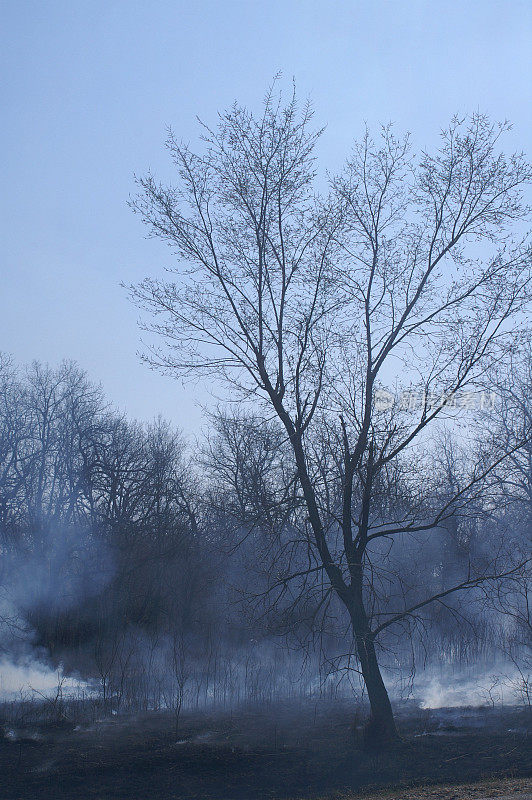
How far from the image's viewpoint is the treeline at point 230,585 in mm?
11508

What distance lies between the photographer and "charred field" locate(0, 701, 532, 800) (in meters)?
9.06

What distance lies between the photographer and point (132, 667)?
55.4ft

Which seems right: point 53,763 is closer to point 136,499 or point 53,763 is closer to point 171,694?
point 171,694

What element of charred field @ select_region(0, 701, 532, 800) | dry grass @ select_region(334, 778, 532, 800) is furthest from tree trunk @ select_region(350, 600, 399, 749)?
dry grass @ select_region(334, 778, 532, 800)

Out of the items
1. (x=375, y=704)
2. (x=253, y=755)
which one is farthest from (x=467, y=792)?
(x=253, y=755)

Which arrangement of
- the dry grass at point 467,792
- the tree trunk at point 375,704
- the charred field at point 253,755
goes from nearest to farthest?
the dry grass at point 467,792 < the charred field at point 253,755 < the tree trunk at point 375,704

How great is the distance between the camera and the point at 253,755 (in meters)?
10.6

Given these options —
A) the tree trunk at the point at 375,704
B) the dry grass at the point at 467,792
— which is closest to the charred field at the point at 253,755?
the dry grass at the point at 467,792

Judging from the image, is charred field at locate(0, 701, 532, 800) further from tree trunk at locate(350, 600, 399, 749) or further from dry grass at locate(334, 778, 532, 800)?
tree trunk at locate(350, 600, 399, 749)

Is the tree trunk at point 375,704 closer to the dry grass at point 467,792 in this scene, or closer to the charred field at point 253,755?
the charred field at point 253,755

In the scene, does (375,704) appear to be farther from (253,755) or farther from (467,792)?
(467,792)

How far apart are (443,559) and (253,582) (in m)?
5.10

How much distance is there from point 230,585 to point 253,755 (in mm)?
2664

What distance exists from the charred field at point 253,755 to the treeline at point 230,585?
0.86 m
